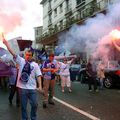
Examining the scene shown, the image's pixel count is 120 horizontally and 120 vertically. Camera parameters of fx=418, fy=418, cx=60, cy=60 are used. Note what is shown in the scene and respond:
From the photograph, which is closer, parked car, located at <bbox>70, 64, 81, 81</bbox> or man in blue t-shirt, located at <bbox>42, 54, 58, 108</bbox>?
man in blue t-shirt, located at <bbox>42, 54, 58, 108</bbox>

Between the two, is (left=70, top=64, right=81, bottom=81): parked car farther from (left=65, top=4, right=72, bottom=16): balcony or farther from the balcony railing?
(left=65, top=4, right=72, bottom=16): balcony

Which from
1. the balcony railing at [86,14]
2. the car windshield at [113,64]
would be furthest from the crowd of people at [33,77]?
the balcony railing at [86,14]

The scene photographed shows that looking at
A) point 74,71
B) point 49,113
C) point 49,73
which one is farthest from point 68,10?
point 49,113

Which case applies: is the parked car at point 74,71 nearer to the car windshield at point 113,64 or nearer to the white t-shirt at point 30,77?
the car windshield at point 113,64

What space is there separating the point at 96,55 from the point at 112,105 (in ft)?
23.3

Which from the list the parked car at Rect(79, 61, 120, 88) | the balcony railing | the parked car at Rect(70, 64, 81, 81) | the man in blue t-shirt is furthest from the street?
the parked car at Rect(70, 64, 81, 81)

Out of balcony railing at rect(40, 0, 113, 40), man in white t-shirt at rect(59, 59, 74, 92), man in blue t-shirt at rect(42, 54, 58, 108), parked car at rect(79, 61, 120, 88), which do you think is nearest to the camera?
man in blue t-shirt at rect(42, 54, 58, 108)

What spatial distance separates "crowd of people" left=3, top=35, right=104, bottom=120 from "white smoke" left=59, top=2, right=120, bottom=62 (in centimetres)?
80

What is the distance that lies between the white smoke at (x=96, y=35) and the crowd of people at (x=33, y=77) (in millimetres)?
798

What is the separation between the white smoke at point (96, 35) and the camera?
56.8 feet

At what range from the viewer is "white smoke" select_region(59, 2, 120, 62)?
17.3 m

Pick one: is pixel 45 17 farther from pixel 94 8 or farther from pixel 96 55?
pixel 96 55

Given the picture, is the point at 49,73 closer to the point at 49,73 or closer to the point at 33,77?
the point at 49,73

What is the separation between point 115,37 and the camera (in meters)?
13.6
